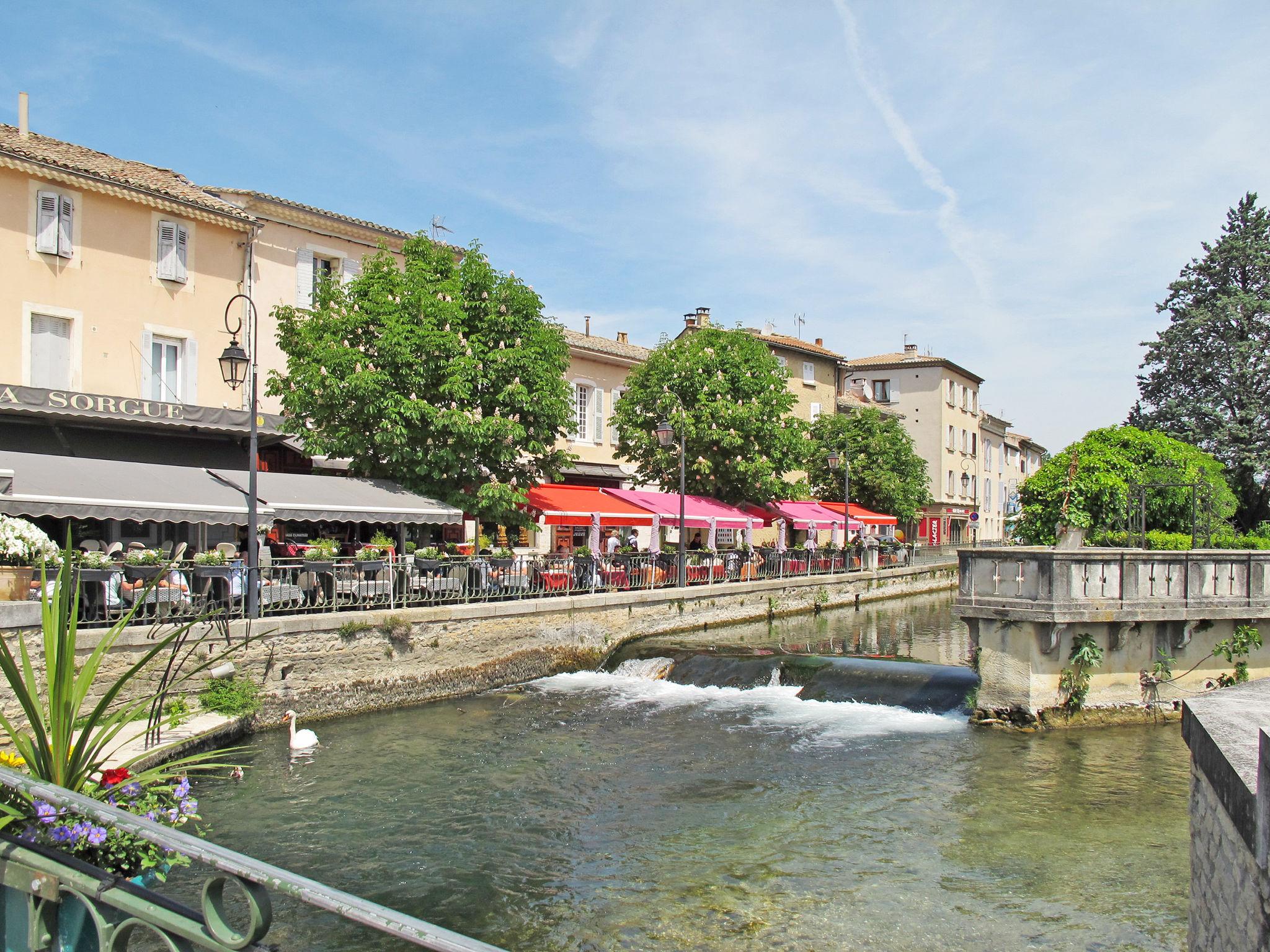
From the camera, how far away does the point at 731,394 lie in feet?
102

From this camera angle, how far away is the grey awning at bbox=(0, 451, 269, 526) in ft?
45.2

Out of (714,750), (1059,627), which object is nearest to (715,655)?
(714,750)

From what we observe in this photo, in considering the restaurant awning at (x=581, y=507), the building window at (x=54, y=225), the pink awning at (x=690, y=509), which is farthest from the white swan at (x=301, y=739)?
the pink awning at (x=690, y=509)

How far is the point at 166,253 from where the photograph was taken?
20.7 m

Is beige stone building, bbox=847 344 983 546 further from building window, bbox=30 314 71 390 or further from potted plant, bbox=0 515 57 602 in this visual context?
potted plant, bbox=0 515 57 602

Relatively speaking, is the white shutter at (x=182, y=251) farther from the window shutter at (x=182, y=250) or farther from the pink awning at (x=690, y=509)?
the pink awning at (x=690, y=509)

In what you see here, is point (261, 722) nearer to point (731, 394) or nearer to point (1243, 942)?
point (1243, 942)

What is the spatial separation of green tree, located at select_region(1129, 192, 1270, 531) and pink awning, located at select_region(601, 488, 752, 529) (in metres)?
12.6

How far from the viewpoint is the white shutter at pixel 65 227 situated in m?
18.9

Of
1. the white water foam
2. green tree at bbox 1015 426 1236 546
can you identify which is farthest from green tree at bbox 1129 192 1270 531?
the white water foam

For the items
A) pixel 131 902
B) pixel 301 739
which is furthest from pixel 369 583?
pixel 131 902

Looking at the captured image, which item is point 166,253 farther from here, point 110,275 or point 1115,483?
point 1115,483

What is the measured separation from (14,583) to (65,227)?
10.4 meters

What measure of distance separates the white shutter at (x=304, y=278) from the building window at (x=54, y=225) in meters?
5.33
